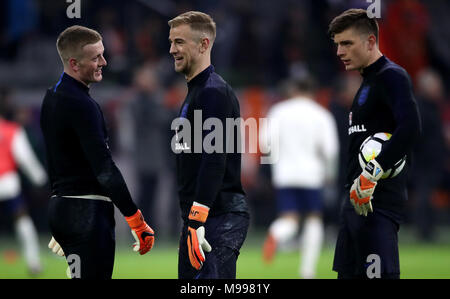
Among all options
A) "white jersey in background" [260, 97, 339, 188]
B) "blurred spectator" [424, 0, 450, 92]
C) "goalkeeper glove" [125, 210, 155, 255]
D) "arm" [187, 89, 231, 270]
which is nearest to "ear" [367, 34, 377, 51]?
"arm" [187, 89, 231, 270]

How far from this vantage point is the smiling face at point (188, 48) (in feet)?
19.7

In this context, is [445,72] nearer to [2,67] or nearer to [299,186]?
[299,186]

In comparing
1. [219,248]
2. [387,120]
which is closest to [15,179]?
[219,248]

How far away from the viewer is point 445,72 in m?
19.6

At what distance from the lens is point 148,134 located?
51.7 ft

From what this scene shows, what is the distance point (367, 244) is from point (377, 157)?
0.68m

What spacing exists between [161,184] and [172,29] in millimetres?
10721

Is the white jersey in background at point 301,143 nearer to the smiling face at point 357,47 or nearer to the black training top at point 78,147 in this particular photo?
the smiling face at point 357,47

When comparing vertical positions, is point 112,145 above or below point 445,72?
below

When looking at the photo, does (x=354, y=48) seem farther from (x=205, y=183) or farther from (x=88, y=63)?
(x=88, y=63)

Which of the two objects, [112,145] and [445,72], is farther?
[445,72]
